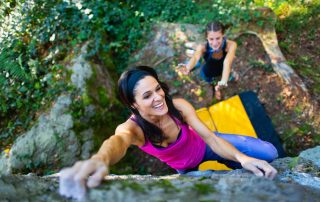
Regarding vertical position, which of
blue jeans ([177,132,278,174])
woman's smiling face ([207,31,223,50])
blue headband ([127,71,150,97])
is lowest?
blue jeans ([177,132,278,174])

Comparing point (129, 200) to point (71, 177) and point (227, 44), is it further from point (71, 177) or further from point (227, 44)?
point (227, 44)

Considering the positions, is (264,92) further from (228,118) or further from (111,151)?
(111,151)

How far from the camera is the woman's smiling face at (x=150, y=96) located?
90.1 inches

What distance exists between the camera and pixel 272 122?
4977 mm

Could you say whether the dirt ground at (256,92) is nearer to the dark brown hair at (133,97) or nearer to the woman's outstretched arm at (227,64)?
the woman's outstretched arm at (227,64)

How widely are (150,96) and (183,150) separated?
0.64m

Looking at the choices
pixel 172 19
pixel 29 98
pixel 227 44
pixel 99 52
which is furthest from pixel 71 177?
pixel 172 19

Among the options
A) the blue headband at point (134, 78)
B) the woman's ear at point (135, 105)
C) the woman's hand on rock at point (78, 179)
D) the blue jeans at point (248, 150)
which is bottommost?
the blue jeans at point (248, 150)

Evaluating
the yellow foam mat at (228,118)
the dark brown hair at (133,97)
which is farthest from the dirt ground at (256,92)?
the dark brown hair at (133,97)

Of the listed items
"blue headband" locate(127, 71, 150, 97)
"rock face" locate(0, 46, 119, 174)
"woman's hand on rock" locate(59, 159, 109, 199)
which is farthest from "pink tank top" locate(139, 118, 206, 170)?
"rock face" locate(0, 46, 119, 174)

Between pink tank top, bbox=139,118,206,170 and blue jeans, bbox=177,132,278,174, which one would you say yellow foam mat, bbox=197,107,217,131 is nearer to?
blue jeans, bbox=177,132,278,174

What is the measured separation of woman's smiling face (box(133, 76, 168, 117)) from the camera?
7.51ft

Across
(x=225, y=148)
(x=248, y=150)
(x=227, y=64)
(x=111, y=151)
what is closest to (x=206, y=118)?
(x=227, y=64)

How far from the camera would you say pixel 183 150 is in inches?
104
